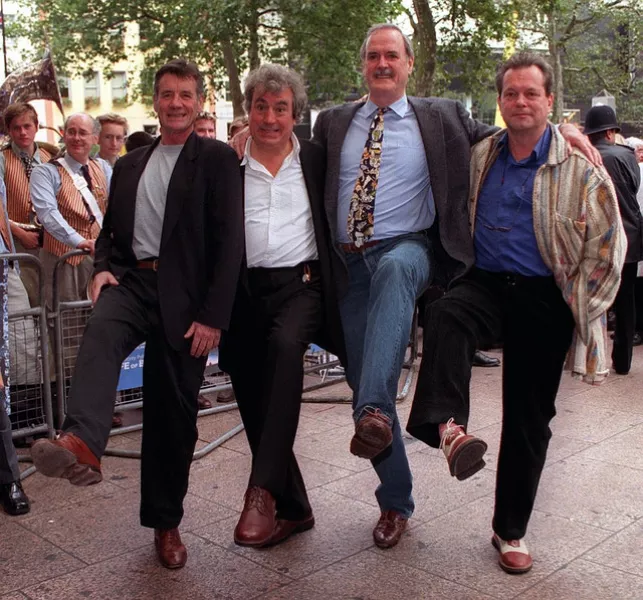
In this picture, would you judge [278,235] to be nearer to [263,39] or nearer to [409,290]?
[409,290]

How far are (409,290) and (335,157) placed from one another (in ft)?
2.66

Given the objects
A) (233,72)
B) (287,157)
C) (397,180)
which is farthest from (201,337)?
(233,72)

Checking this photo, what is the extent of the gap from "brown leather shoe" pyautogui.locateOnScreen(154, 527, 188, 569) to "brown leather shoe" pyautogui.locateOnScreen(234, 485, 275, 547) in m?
0.33

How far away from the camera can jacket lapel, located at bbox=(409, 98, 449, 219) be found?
4.37 meters

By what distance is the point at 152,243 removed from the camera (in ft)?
14.3

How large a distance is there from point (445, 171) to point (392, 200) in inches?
11.3

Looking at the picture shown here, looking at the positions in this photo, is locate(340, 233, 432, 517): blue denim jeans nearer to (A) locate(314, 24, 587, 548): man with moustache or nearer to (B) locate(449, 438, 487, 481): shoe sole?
(A) locate(314, 24, 587, 548): man with moustache

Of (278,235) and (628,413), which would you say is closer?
(278,235)

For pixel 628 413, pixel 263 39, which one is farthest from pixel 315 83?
pixel 628 413

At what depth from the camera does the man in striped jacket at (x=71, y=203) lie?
6879 mm

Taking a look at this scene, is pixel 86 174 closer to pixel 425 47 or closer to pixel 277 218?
pixel 277 218

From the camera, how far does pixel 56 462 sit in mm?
3594

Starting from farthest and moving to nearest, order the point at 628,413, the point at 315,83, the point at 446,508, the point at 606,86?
the point at 606,86, the point at 315,83, the point at 628,413, the point at 446,508

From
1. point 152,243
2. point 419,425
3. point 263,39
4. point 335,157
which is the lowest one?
point 419,425
